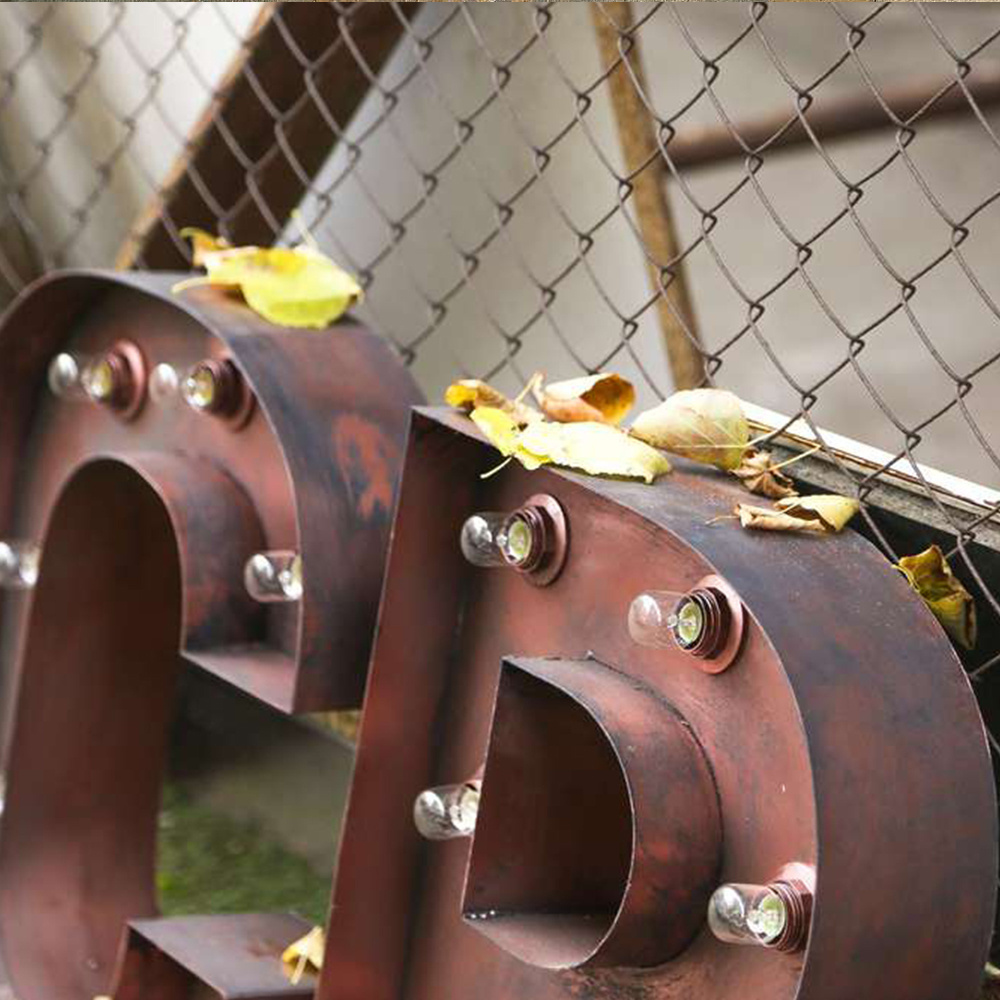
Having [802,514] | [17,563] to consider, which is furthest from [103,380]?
[802,514]

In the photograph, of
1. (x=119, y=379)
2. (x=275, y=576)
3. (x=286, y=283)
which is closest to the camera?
(x=275, y=576)

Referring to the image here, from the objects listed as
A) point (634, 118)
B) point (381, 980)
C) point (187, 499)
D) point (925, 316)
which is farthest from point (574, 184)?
point (925, 316)

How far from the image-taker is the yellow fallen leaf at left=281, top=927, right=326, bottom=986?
2.27 meters

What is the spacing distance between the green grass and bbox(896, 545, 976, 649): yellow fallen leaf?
152cm

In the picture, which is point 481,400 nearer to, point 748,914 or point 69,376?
point 748,914

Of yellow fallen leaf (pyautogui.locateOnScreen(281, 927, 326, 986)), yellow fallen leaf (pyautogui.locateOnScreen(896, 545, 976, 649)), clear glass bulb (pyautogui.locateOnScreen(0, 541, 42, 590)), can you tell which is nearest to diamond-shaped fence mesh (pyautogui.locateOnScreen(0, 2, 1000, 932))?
yellow fallen leaf (pyautogui.locateOnScreen(896, 545, 976, 649))

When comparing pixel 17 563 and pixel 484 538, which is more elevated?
pixel 484 538

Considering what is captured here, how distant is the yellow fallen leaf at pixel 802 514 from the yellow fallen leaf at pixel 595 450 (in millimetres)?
109

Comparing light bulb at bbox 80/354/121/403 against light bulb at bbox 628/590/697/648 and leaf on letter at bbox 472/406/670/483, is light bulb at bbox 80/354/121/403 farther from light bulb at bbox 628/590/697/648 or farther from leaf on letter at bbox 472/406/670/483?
light bulb at bbox 628/590/697/648

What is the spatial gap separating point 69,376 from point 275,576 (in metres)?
0.61

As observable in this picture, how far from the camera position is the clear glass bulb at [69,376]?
8.77 feet

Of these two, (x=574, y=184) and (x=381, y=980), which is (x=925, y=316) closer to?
(x=574, y=184)

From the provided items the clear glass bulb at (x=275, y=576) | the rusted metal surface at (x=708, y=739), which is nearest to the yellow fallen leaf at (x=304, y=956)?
the rusted metal surface at (x=708, y=739)

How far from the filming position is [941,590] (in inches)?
75.7
